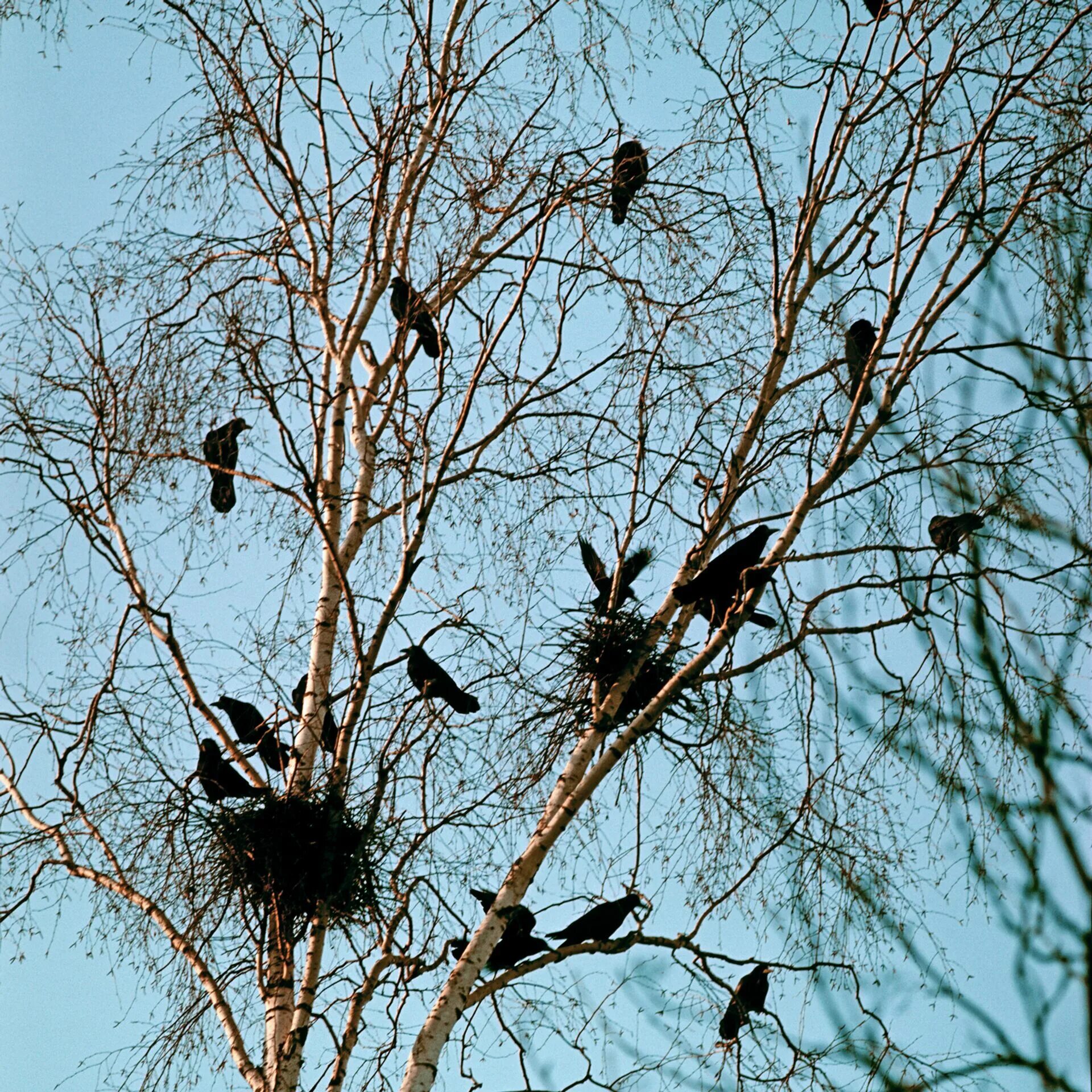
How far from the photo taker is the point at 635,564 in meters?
4.97

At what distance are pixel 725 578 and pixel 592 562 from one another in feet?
2.43

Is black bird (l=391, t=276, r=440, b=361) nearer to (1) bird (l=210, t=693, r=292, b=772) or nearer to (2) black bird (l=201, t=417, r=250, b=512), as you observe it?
(2) black bird (l=201, t=417, r=250, b=512)

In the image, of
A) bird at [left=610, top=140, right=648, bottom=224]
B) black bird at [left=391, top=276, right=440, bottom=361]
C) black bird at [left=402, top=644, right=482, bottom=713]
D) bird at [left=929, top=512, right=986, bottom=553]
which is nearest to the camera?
bird at [left=929, top=512, right=986, bottom=553]

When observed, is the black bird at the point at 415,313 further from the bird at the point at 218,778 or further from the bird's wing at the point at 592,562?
the bird at the point at 218,778

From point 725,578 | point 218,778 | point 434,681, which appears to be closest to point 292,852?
point 218,778

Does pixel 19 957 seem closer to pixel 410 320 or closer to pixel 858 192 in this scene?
pixel 410 320

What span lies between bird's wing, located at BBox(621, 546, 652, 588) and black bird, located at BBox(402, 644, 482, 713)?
0.74 m

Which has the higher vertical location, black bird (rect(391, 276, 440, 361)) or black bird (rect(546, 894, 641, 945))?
black bird (rect(391, 276, 440, 361))

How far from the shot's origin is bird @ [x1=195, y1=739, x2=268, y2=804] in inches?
174

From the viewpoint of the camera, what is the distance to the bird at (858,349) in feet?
14.8

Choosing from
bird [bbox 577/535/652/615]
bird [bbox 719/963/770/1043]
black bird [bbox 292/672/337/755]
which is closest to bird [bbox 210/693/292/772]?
black bird [bbox 292/672/337/755]

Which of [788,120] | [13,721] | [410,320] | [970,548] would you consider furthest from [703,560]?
[970,548]

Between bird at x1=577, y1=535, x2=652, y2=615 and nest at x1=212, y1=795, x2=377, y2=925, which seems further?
bird at x1=577, y1=535, x2=652, y2=615

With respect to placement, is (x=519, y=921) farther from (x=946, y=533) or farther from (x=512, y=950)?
(x=946, y=533)
